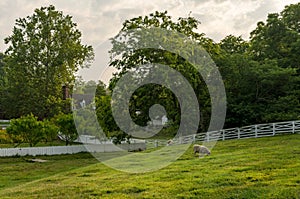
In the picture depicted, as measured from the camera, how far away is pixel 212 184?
27.6 ft

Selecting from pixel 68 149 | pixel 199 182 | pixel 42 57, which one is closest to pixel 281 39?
pixel 68 149

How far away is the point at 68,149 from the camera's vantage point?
22.0 meters

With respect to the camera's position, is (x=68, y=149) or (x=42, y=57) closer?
(x=68, y=149)

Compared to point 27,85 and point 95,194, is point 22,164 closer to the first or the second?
point 95,194

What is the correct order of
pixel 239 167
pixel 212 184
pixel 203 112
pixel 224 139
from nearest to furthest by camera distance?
pixel 212 184, pixel 239 167, pixel 224 139, pixel 203 112

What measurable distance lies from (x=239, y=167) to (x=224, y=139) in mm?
11299

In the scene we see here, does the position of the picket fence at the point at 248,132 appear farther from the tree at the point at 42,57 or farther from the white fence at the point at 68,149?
the tree at the point at 42,57

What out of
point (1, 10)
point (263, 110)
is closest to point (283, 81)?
point (263, 110)

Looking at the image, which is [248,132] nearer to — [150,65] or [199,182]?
[150,65]

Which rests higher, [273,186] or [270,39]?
[270,39]

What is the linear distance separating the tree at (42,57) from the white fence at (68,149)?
46.4 feet

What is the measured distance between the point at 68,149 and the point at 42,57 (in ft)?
57.8

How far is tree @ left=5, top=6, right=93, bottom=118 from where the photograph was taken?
3669 centimetres

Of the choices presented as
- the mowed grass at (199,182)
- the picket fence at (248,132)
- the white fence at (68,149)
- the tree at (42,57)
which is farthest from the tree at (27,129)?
the tree at (42,57)
